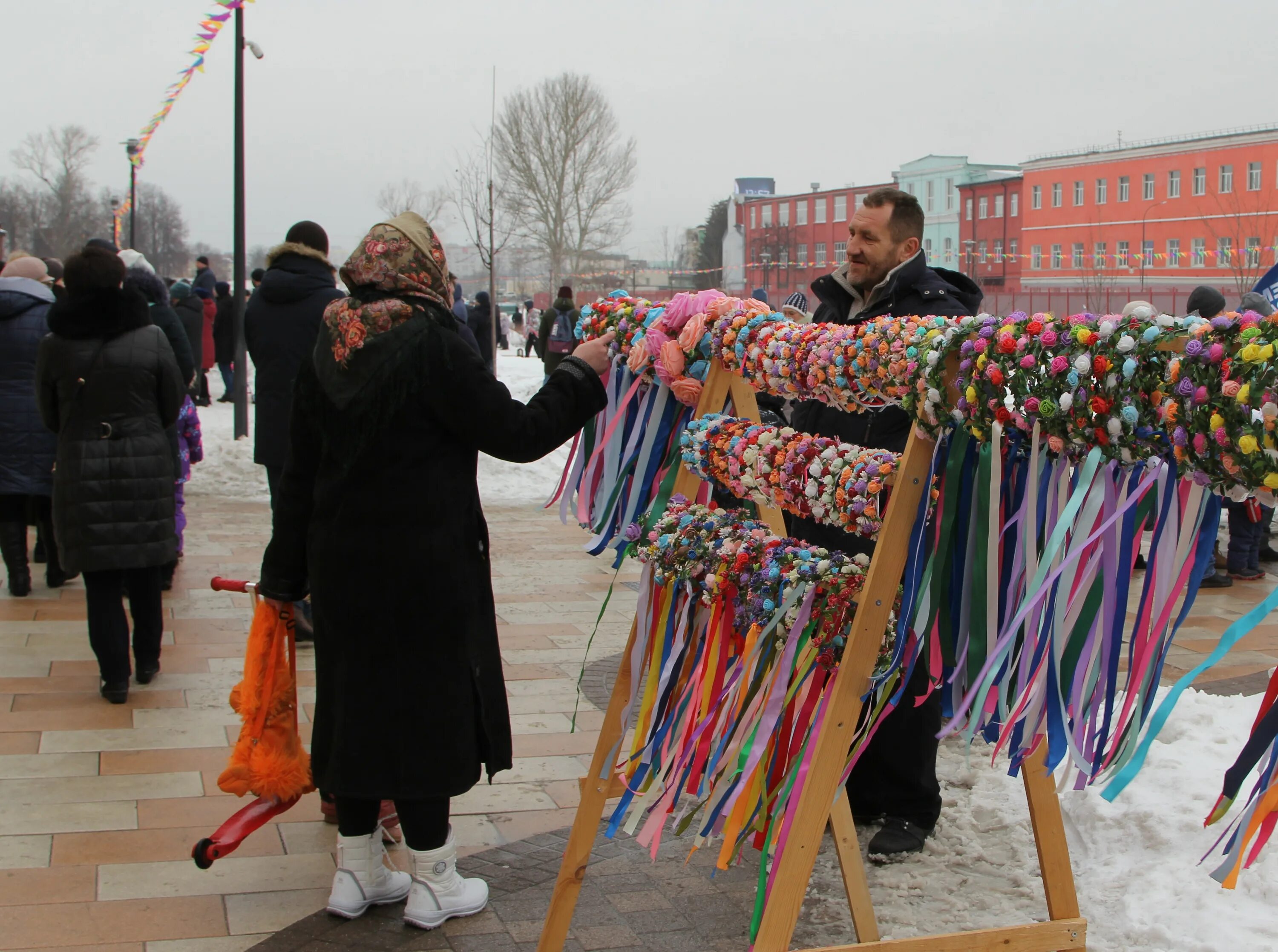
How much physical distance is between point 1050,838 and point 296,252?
4.30 m

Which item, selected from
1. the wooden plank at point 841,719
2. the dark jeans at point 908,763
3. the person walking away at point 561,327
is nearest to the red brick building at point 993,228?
the person walking away at point 561,327

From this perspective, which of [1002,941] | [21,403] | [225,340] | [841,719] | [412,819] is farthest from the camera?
[225,340]

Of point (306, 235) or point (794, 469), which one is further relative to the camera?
point (306, 235)

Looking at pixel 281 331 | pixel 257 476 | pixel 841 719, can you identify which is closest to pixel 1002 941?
pixel 841 719

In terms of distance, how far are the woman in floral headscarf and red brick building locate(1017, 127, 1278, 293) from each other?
36344mm

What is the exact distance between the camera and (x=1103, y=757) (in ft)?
7.10

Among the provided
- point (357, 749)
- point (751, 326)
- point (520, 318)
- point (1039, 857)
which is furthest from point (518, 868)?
point (520, 318)

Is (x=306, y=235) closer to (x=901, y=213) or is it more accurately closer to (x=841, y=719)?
(x=901, y=213)

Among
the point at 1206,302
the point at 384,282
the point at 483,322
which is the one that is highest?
the point at 483,322

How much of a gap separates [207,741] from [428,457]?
2210mm

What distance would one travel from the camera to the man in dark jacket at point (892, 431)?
139 inches

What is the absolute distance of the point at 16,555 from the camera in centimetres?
670

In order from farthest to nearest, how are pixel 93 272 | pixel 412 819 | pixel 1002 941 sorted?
pixel 93 272 → pixel 412 819 → pixel 1002 941

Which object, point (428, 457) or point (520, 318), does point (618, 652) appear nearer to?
point (428, 457)
